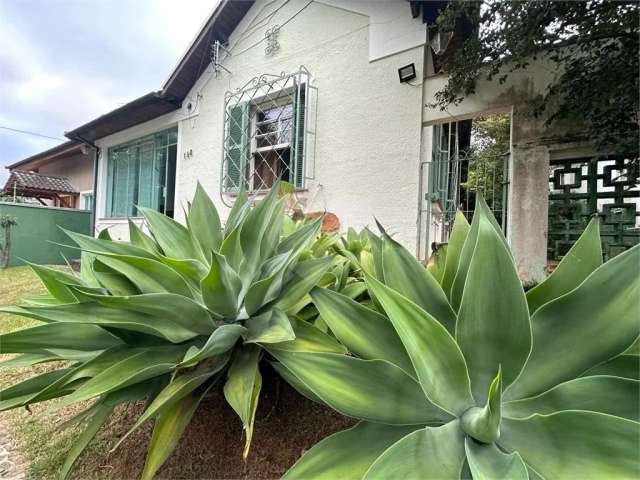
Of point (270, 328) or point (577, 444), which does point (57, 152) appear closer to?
point (270, 328)

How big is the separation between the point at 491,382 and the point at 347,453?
34 cm

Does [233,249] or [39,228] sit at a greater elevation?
[39,228]

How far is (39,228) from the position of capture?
9.55 meters

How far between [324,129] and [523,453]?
180 inches

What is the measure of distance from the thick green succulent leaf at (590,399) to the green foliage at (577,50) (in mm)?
2499

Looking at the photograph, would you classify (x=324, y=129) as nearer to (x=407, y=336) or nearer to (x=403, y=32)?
(x=403, y=32)

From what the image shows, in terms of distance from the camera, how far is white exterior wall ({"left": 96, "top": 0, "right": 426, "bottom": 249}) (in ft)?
13.0

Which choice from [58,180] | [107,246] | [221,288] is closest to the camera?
[221,288]

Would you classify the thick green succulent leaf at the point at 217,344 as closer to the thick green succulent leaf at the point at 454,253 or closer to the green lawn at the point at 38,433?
the green lawn at the point at 38,433

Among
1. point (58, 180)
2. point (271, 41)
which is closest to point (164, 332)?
point (271, 41)

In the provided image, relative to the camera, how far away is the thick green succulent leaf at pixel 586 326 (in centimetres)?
64

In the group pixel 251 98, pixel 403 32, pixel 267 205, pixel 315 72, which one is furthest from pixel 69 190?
pixel 267 205

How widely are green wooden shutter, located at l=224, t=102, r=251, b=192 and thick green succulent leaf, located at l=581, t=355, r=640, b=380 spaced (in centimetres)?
522

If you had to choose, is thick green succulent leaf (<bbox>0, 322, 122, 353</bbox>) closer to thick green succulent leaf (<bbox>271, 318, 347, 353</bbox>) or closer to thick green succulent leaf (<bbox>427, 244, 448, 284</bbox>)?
thick green succulent leaf (<bbox>271, 318, 347, 353</bbox>)
